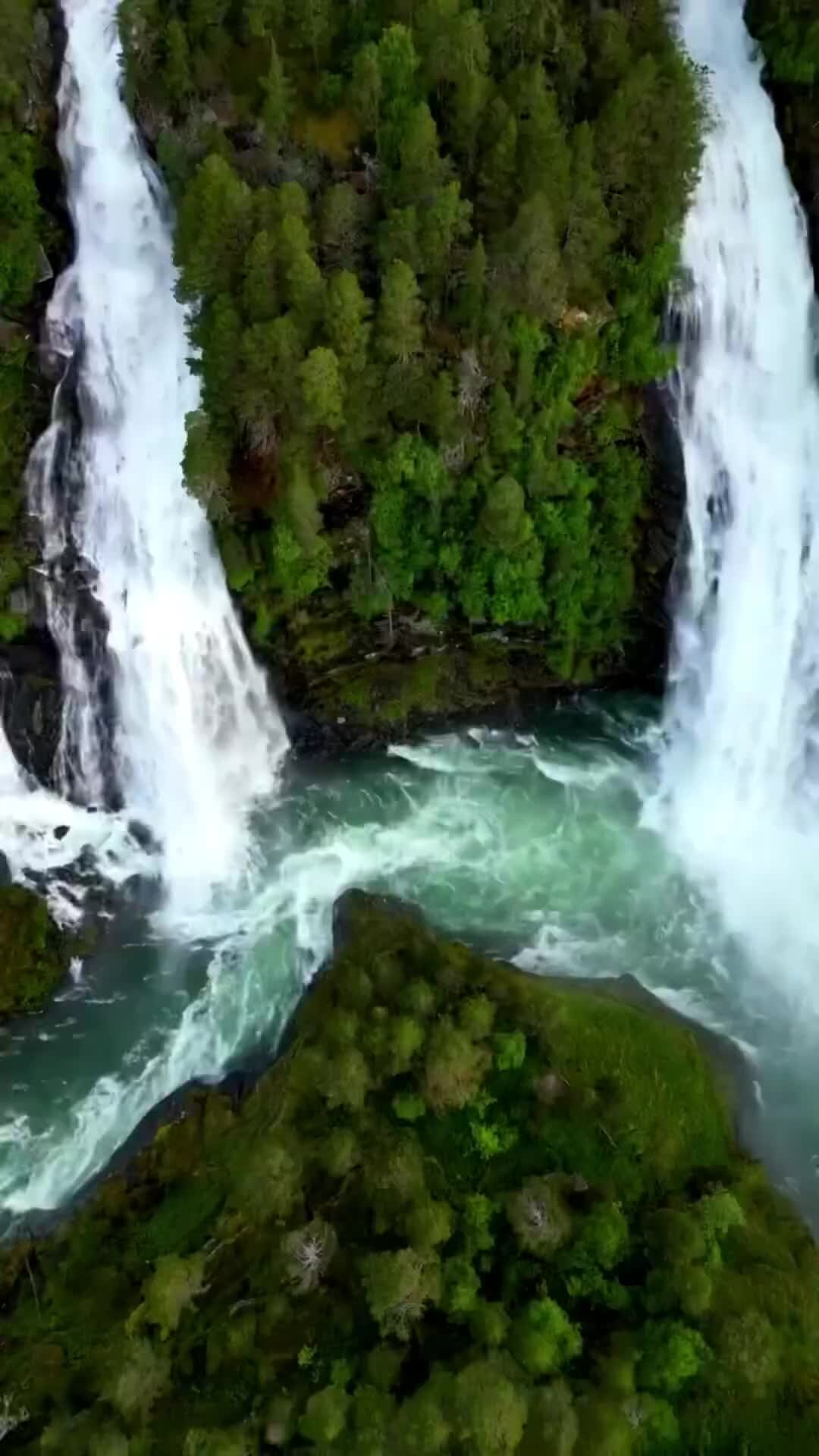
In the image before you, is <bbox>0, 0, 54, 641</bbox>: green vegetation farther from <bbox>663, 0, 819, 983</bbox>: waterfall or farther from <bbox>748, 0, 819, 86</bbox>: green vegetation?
<bbox>748, 0, 819, 86</bbox>: green vegetation

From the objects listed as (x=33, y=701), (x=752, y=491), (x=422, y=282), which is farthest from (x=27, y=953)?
(x=752, y=491)

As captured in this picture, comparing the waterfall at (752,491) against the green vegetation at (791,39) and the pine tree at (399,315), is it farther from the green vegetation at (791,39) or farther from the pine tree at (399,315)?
the pine tree at (399,315)

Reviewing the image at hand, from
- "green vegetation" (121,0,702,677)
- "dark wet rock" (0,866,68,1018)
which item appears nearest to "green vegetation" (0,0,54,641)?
"green vegetation" (121,0,702,677)

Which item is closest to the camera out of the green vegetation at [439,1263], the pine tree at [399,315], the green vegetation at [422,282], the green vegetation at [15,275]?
the green vegetation at [439,1263]

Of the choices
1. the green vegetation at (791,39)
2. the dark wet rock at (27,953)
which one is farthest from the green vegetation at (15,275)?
the green vegetation at (791,39)

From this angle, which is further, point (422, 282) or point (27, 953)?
point (422, 282)

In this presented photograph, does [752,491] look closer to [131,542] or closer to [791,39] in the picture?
[791,39]

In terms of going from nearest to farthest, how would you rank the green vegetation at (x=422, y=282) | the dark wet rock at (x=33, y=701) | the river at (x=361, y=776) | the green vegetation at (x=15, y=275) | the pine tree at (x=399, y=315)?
the pine tree at (x=399, y=315) < the green vegetation at (x=422, y=282) < the river at (x=361, y=776) < the green vegetation at (x=15, y=275) < the dark wet rock at (x=33, y=701)
